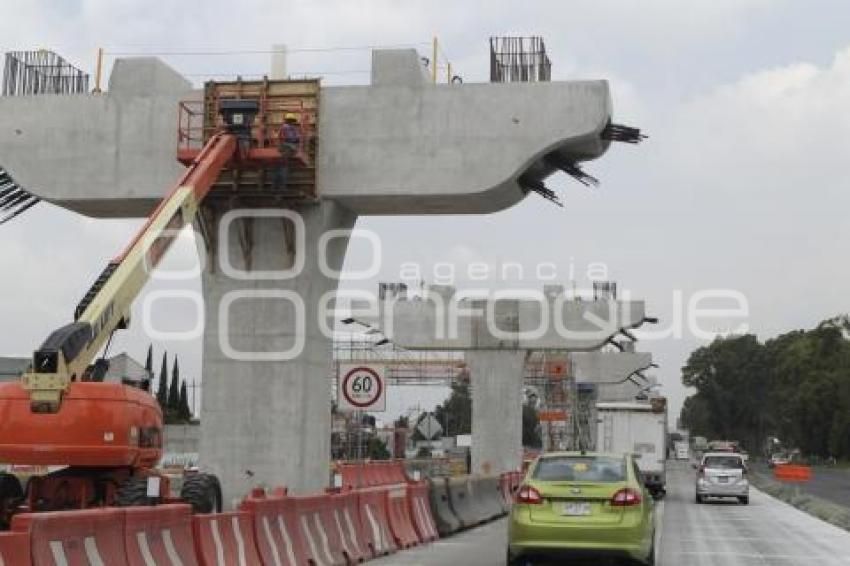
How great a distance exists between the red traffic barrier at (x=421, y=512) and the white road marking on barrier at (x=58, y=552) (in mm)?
11207

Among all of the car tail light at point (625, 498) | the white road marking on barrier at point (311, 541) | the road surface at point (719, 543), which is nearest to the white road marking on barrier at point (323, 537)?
the white road marking on barrier at point (311, 541)

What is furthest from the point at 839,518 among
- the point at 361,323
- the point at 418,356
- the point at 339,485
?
the point at 418,356

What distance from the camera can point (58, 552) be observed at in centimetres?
824

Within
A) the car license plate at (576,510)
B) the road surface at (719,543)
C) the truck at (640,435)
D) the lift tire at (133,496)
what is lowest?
the road surface at (719,543)

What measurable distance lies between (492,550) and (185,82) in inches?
414

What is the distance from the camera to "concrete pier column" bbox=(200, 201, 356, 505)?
66.6ft

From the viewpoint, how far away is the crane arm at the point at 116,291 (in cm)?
1347

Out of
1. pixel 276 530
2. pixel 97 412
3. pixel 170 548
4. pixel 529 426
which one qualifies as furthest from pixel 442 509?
pixel 529 426

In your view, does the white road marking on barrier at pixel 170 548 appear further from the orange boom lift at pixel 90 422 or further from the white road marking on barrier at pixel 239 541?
the orange boom lift at pixel 90 422

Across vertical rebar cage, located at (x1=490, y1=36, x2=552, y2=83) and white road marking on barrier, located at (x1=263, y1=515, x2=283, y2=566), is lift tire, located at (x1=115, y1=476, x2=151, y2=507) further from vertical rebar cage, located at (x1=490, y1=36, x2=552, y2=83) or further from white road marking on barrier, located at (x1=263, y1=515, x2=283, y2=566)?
vertical rebar cage, located at (x1=490, y1=36, x2=552, y2=83)

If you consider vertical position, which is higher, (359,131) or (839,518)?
(359,131)

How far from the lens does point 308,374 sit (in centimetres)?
2047

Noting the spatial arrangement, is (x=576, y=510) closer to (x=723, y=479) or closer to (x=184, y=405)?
(x=723, y=479)

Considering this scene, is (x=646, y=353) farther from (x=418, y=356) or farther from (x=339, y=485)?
(x=339, y=485)
